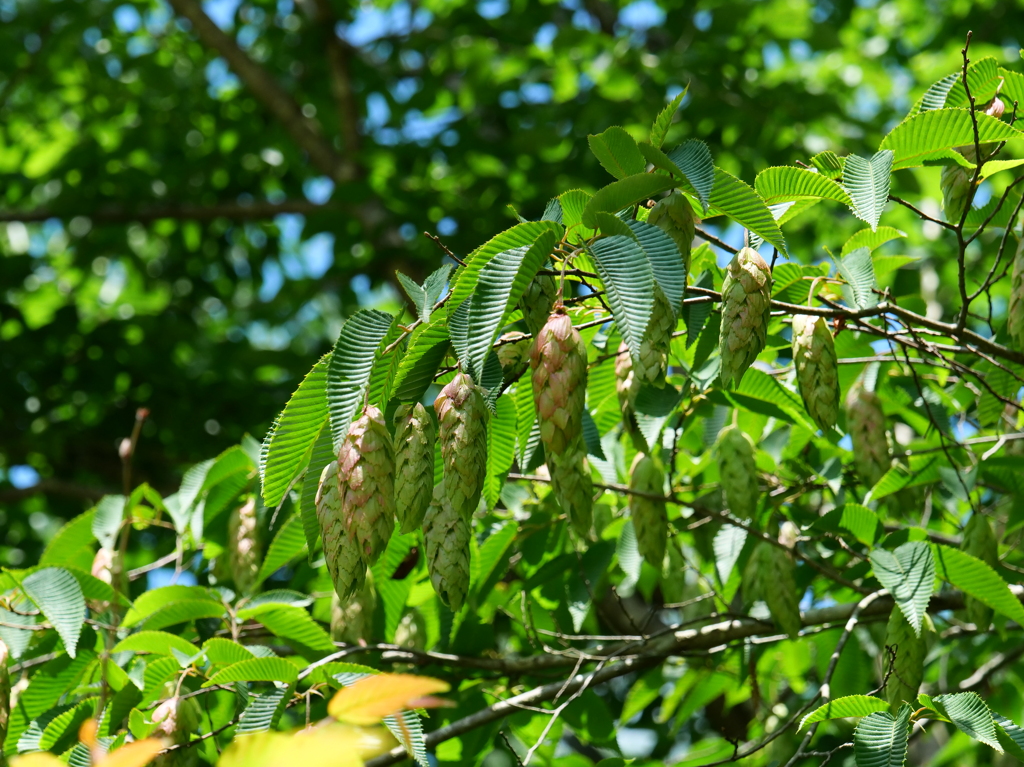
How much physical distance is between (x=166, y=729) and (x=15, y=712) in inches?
24.3

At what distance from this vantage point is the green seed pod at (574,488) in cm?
148

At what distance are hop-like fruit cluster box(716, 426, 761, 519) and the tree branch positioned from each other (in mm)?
3277

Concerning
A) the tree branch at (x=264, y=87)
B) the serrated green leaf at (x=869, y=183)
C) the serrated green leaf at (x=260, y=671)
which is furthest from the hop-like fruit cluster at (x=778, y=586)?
the tree branch at (x=264, y=87)

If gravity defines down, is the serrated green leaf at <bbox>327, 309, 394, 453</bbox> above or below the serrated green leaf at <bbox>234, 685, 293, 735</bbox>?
above

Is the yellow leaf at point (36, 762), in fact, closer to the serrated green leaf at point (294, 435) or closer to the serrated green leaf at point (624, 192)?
the serrated green leaf at point (294, 435)

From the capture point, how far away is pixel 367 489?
1096 millimetres

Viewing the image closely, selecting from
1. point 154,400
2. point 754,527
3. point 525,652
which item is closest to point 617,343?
point 754,527

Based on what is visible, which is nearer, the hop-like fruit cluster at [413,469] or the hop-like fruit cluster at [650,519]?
the hop-like fruit cluster at [413,469]

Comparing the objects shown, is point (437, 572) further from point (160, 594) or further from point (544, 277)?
point (160, 594)

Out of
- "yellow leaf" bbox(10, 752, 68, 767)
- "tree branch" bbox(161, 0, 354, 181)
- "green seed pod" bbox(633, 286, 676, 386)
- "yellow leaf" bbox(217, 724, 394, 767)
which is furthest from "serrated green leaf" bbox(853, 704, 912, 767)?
"tree branch" bbox(161, 0, 354, 181)

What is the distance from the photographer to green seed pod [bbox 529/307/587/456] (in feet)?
3.62

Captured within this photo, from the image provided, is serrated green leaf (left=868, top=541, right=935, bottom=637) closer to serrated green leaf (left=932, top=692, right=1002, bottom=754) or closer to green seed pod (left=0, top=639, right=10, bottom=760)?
serrated green leaf (left=932, top=692, right=1002, bottom=754)

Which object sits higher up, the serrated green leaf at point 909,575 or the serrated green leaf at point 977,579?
the serrated green leaf at point 909,575

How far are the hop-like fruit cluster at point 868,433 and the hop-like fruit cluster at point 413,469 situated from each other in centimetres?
108
